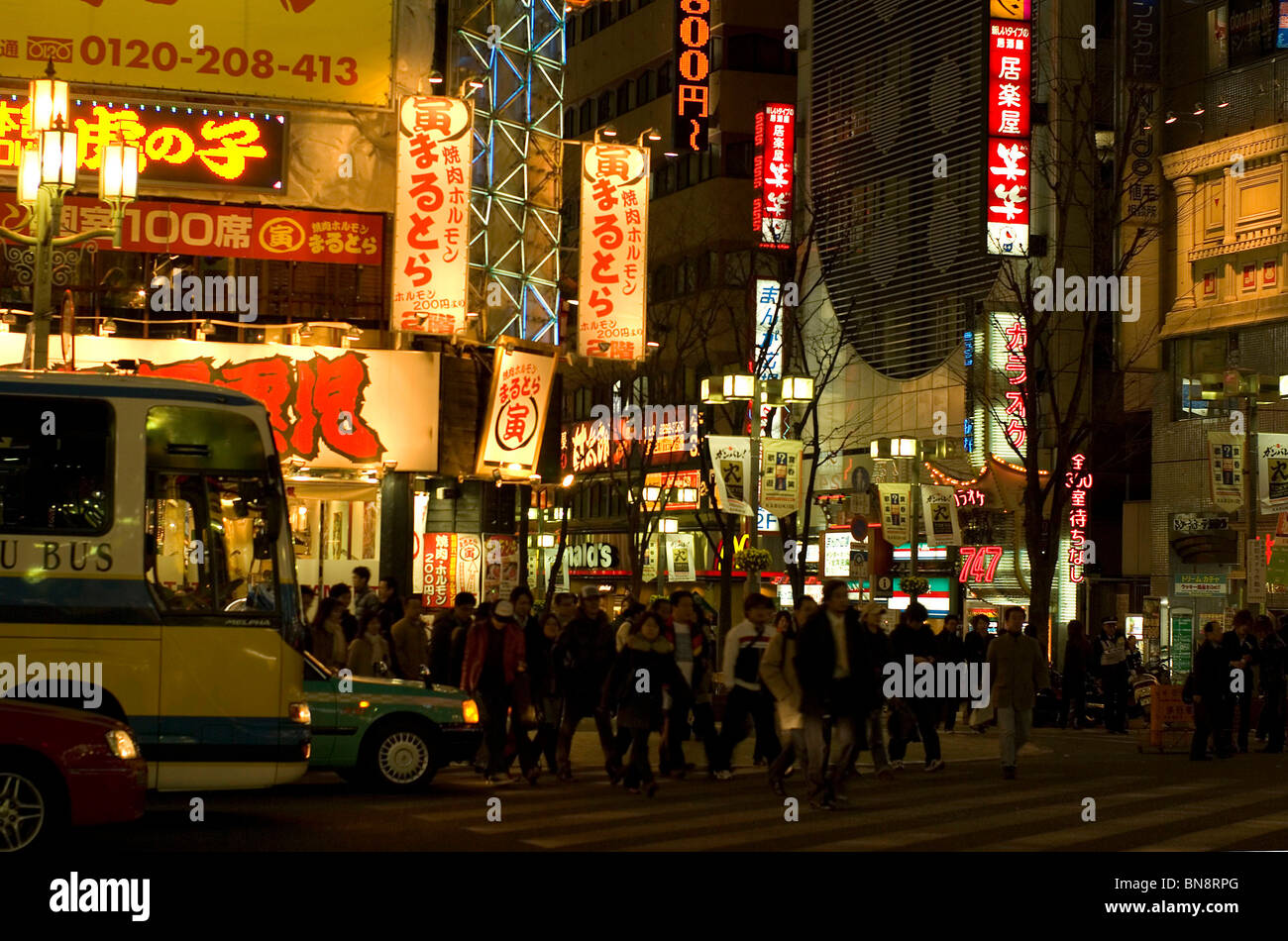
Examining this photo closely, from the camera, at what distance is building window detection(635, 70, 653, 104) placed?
64188 mm

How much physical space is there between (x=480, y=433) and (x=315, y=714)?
13.8 meters

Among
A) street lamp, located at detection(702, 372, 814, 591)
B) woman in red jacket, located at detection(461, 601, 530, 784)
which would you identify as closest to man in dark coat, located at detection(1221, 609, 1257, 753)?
street lamp, located at detection(702, 372, 814, 591)

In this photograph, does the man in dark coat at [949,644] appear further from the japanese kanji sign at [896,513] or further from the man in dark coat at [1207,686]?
the japanese kanji sign at [896,513]

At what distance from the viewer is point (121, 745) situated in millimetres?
11570

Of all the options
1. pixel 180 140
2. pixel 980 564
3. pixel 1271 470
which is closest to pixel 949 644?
pixel 1271 470

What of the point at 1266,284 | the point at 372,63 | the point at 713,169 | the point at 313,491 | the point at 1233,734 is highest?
the point at 713,169

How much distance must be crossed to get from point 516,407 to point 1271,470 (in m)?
13.2

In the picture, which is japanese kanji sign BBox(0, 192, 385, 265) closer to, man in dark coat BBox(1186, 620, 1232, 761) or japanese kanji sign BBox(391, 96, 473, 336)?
japanese kanji sign BBox(391, 96, 473, 336)

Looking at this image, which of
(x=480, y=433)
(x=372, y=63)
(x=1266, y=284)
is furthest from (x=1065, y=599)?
(x=372, y=63)

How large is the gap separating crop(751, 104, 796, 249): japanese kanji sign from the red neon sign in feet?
33.8

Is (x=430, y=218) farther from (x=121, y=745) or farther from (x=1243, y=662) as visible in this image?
(x=121, y=745)

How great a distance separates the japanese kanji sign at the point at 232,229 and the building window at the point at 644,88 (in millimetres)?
35557

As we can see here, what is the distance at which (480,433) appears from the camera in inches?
1173

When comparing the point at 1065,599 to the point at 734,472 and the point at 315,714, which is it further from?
the point at 315,714
